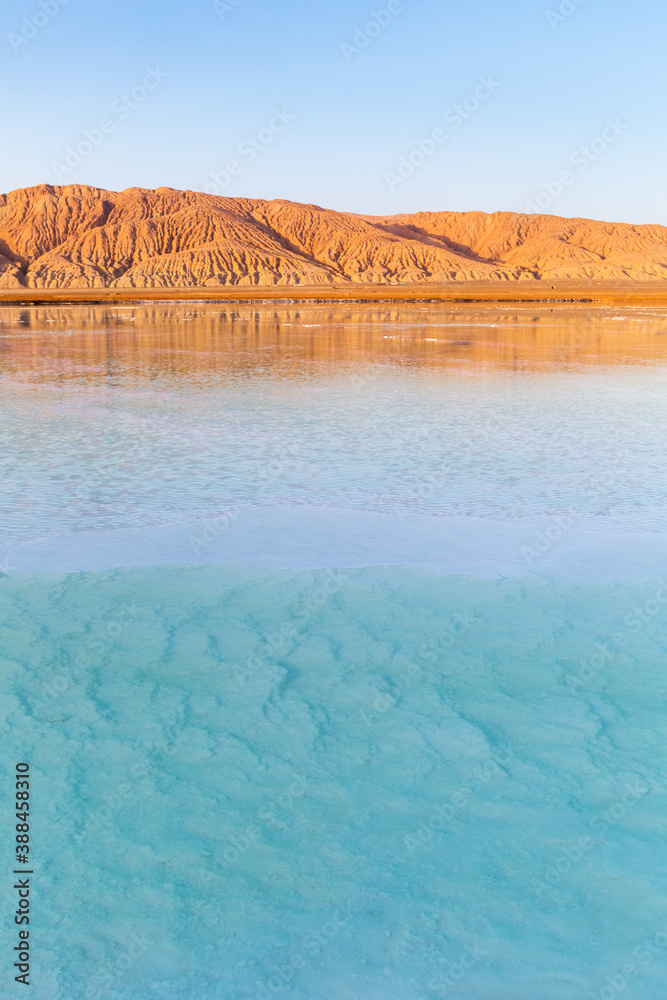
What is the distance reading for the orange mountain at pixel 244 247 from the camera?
388ft

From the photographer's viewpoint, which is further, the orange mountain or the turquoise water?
the orange mountain

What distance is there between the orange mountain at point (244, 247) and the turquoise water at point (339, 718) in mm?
105840

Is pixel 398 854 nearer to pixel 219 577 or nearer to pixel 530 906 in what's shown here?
pixel 530 906

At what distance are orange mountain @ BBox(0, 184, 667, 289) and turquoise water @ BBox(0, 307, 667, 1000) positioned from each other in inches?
4167

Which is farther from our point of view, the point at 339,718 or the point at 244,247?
the point at 244,247

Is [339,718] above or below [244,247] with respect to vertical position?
below

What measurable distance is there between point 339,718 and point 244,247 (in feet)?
426

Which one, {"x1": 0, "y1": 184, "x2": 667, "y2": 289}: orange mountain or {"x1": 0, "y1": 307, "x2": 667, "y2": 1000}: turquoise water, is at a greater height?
{"x1": 0, "y1": 184, "x2": 667, "y2": 289}: orange mountain

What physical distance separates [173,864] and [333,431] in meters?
7.43

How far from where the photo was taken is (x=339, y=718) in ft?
12.2

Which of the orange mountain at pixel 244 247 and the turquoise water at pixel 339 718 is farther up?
the orange mountain at pixel 244 247

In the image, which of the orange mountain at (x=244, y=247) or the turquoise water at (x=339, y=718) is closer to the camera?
the turquoise water at (x=339, y=718)

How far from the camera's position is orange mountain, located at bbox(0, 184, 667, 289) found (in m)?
118

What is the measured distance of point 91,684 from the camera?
13.2 ft
